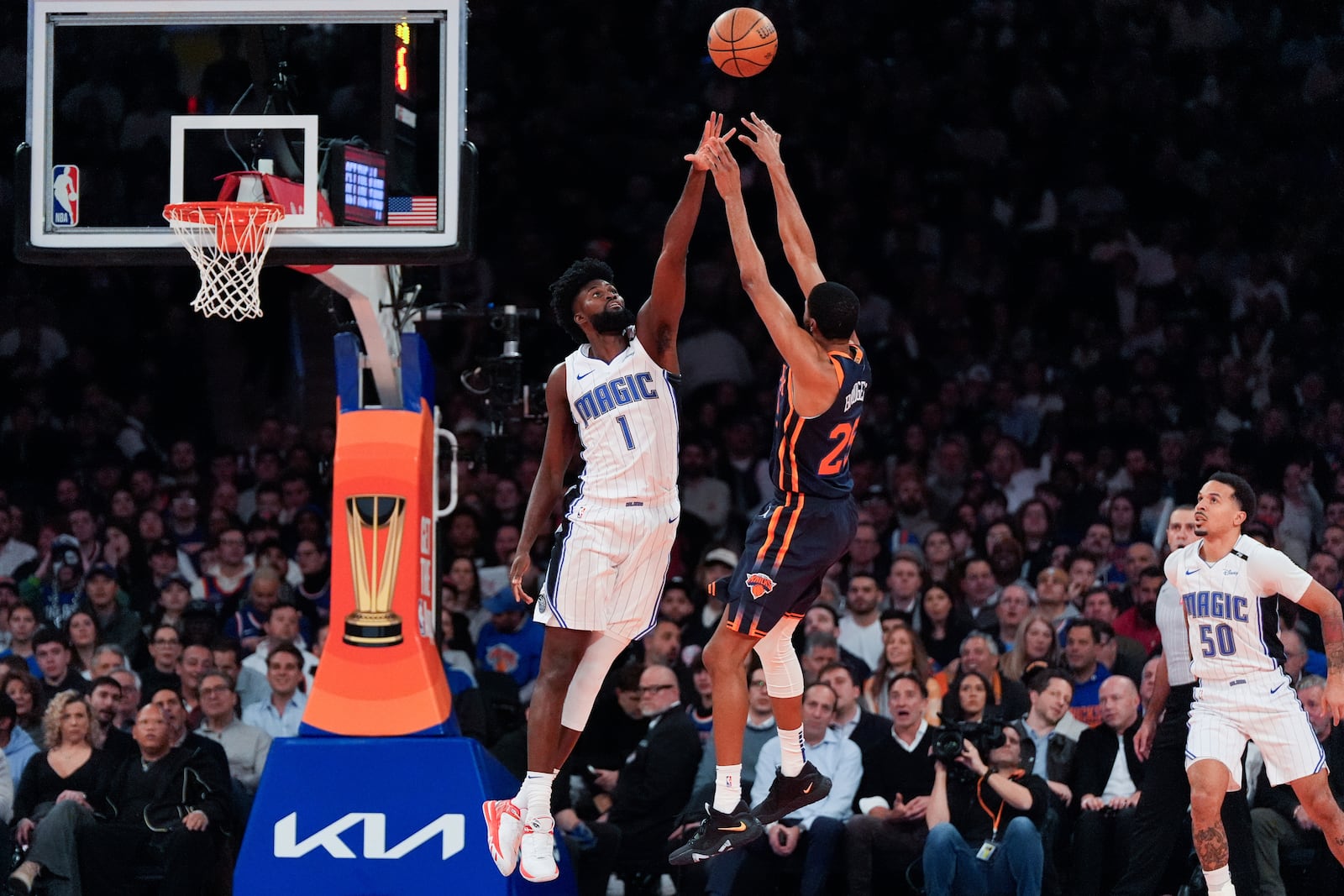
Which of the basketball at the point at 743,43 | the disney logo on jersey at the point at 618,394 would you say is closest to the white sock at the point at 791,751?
the disney logo on jersey at the point at 618,394

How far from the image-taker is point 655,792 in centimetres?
983

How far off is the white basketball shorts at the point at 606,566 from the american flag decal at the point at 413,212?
1.50 metres

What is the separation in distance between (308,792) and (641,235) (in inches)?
317

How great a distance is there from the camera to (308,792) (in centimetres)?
839

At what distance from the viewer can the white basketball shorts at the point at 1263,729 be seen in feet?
25.7

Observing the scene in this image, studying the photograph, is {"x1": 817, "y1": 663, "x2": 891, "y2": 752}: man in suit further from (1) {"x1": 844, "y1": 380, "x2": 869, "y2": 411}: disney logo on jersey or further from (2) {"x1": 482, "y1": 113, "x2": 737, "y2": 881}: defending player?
(1) {"x1": 844, "y1": 380, "x2": 869, "y2": 411}: disney logo on jersey

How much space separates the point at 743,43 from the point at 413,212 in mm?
1734

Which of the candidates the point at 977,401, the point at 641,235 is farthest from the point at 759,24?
the point at 641,235

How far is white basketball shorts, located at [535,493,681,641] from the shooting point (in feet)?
22.9

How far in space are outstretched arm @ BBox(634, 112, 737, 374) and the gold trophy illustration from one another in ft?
7.25

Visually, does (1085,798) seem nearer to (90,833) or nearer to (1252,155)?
(90,833)

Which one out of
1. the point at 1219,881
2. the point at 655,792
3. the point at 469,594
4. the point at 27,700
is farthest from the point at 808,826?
the point at 27,700

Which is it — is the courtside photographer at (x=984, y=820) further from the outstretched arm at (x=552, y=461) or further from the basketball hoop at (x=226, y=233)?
the basketball hoop at (x=226, y=233)

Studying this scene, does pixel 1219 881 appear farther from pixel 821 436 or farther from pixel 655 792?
pixel 655 792
